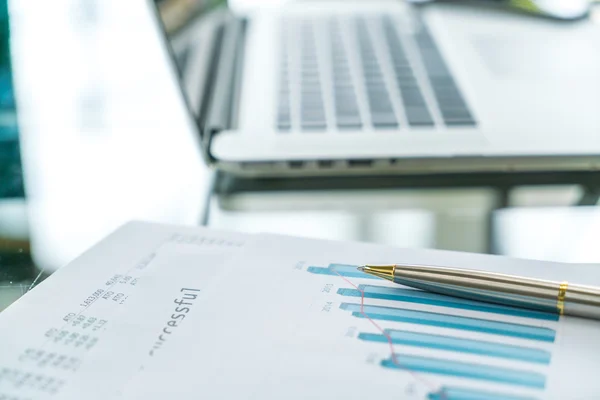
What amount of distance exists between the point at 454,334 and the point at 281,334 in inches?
2.9

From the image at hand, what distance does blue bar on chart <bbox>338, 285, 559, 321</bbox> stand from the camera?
0.28 m

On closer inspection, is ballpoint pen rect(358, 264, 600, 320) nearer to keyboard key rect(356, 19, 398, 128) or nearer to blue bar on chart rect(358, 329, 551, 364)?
blue bar on chart rect(358, 329, 551, 364)

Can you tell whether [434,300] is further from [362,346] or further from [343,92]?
[343,92]

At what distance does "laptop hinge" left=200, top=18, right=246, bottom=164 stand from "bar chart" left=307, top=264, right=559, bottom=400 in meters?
0.21

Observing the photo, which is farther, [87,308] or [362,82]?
[362,82]

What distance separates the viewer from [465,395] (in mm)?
229

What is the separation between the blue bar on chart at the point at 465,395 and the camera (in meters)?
0.23

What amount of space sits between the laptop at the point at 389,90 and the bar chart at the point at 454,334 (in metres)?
0.17

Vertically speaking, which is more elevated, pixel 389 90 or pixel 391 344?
pixel 389 90

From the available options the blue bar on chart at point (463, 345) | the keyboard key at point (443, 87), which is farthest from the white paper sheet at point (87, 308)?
the keyboard key at point (443, 87)

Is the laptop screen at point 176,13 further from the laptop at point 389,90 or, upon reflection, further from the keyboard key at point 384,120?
the keyboard key at point 384,120

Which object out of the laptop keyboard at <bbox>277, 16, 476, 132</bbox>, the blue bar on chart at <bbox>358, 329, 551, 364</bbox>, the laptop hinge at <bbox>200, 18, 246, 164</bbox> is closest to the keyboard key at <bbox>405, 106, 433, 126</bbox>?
the laptop keyboard at <bbox>277, 16, 476, 132</bbox>

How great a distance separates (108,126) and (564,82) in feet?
1.39

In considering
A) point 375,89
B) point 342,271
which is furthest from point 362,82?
point 342,271
